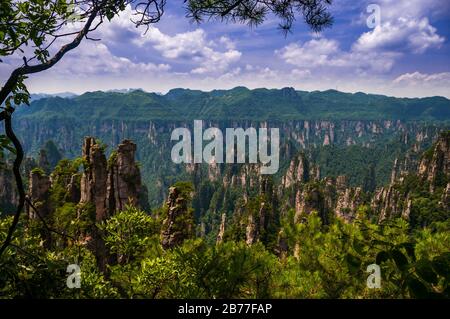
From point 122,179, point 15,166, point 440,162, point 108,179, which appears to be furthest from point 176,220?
point 440,162

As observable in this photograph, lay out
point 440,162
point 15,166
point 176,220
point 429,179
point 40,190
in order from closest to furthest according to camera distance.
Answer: point 15,166
point 176,220
point 40,190
point 440,162
point 429,179

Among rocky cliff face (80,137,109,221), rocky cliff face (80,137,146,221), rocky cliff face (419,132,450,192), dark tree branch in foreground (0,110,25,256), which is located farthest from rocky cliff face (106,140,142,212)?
rocky cliff face (419,132,450,192)

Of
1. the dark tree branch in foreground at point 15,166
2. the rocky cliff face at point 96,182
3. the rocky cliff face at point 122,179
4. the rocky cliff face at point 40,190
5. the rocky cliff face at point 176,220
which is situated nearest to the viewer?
the dark tree branch in foreground at point 15,166

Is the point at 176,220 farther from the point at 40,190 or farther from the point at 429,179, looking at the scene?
the point at 429,179

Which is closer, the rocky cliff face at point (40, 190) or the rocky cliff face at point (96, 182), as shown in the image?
the rocky cliff face at point (96, 182)

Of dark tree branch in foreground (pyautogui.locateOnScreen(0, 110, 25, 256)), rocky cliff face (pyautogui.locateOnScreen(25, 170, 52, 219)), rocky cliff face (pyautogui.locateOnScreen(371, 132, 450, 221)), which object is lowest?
rocky cliff face (pyautogui.locateOnScreen(371, 132, 450, 221))

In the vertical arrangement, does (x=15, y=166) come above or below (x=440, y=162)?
above

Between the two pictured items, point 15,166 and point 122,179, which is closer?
point 15,166

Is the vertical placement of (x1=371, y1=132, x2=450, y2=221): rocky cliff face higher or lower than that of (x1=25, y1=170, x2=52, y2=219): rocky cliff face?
lower

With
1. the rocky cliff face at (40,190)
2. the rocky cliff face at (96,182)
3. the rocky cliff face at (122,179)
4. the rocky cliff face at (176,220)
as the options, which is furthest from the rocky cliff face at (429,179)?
the rocky cliff face at (40,190)

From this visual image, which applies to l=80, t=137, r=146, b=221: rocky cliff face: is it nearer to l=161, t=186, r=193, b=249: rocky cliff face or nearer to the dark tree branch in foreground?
l=161, t=186, r=193, b=249: rocky cliff face

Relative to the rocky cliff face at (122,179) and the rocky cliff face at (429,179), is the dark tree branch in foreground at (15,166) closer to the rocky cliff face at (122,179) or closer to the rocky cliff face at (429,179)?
the rocky cliff face at (122,179)

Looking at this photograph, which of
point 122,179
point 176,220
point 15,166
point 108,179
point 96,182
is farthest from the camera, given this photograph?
point 108,179

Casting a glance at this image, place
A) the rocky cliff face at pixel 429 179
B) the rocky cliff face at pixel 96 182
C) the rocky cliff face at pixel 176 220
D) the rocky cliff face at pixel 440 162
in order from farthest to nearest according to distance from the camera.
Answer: the rocky cliff face at pixel 440 162, the rocky cliff face at pixel 429 179, the rocky cliff face at pixel 96 182, the rocky cliff face at pixel 176 220
